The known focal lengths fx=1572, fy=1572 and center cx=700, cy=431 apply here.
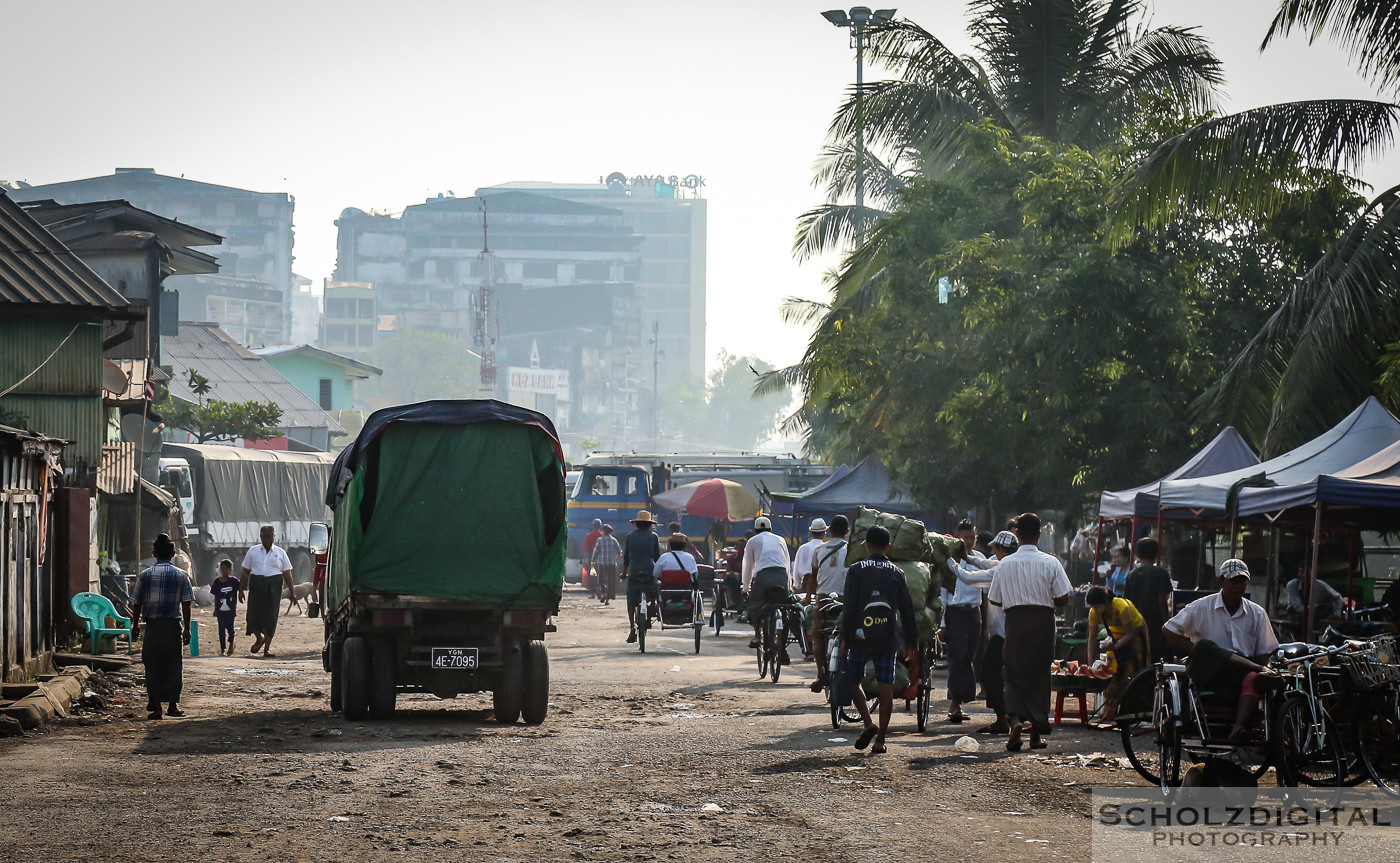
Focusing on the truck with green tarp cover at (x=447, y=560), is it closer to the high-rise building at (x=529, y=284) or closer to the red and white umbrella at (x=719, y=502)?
the red and white umbrella at (x=719, y=502)

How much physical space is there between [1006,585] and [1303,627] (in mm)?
5826

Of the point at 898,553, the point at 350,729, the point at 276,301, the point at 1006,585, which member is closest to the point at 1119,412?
the point at 898,553

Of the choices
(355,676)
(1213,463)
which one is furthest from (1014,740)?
(1213,463)

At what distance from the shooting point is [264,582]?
69.6 ft

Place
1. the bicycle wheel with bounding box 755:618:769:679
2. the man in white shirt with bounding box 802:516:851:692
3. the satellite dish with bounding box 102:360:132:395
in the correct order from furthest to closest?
1. the satellite dish with bounding box 102:360:132:395
2. the bicycle wheel with bounding box 755:618:769:679
3. the man in white shirt with bounding box 802:516:851:692

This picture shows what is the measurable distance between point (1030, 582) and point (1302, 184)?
931 cm

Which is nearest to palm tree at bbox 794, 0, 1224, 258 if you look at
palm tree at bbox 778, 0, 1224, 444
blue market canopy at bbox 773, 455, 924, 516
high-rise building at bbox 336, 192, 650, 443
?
palm tree at bbox 778, 0, 1224, 444

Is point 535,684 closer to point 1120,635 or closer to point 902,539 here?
point 902,539

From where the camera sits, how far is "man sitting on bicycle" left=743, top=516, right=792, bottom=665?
17.7 m

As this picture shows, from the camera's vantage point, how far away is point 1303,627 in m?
16.0

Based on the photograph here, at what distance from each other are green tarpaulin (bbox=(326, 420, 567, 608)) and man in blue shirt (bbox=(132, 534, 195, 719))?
1.46m

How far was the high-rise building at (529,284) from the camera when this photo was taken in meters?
158

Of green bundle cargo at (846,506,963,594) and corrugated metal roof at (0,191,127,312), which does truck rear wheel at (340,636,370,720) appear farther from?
corrugated metal roof at (0,191,127,312)

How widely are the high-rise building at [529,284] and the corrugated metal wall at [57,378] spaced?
127 m
